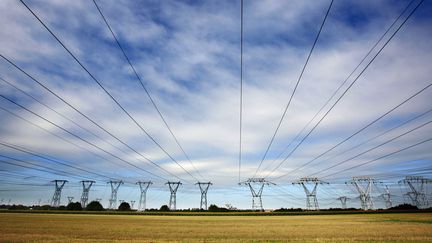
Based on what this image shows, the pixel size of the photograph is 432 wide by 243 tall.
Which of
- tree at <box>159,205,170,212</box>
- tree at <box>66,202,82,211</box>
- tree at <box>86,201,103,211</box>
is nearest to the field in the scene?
tree at <box>86,201,103,211</box>

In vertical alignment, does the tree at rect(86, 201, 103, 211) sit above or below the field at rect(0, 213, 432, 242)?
above

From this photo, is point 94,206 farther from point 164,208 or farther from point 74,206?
point 164,208

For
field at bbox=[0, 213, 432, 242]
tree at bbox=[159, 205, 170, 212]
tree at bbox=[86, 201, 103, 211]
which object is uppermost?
tree at bbox=[86, 201, 103, 211]

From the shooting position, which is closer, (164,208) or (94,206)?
(94,206)

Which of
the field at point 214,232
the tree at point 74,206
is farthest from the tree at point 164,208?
the field at point 214,232

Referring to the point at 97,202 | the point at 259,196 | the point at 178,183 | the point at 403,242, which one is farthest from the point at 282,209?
the point at 403,242

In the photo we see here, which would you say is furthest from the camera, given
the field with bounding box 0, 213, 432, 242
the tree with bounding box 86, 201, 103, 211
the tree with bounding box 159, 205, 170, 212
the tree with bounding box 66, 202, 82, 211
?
the tree with bounding box 66, 202, 82, 211

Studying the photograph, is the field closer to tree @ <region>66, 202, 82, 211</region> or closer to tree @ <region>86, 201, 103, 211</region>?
tree @ <region>86, 201, 103, 211</region>

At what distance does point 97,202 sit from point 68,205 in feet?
69.2

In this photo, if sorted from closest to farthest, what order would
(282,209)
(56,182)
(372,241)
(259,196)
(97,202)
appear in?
(372,241) < (259,196) < (282,209) < (56,182) < (97,202)

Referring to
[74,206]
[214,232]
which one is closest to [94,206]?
[74,206]

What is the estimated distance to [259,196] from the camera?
130625 millimetres

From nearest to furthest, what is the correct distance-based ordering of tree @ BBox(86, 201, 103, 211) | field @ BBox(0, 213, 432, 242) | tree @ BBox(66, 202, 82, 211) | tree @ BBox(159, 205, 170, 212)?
field @ BBox(0, 213, 432, 242) → tree @ BBox(86, 201, 103, 211) → tree @ BBox(159, 205, 170, 212) → tree @ BBox(66, 202, 82, 211)

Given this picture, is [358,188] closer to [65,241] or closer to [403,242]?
[403,242]
